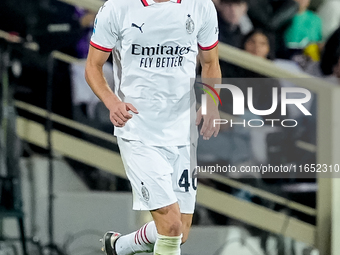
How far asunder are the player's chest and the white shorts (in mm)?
525

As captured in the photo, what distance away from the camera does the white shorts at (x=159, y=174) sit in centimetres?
293

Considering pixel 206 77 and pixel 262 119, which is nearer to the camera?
pixel 206 77

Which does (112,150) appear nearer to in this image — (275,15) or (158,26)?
(275,15)

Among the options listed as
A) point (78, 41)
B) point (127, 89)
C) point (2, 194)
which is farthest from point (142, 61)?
point (2, 194)

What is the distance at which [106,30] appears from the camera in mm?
2982

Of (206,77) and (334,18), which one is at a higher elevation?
(334,18)

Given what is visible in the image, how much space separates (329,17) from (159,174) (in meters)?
2.59

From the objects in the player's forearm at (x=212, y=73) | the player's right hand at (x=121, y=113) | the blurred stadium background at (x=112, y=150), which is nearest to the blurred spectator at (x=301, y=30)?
the blurred stadium background at (x=112, y=150)

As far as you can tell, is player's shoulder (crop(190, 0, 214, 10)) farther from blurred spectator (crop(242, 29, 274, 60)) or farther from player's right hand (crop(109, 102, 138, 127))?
blurred spectator (crop(242, 29, 274, 60))

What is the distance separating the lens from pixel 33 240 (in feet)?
14.8

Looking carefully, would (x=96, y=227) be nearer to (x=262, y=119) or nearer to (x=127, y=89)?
(x=262, y=119)

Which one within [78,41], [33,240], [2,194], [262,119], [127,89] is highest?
[78,41]

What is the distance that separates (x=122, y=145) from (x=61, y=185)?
163 cm

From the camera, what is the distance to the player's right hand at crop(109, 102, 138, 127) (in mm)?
2762
